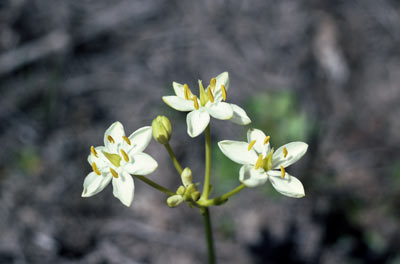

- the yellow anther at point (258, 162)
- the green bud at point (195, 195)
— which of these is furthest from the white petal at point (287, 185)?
the green bud at point (195, 195)

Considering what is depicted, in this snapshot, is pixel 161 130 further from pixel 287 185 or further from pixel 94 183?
pixel 287 185

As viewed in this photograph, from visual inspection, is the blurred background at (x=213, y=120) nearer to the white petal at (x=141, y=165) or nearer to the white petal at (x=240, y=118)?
the white petal at (x=141, y=165)

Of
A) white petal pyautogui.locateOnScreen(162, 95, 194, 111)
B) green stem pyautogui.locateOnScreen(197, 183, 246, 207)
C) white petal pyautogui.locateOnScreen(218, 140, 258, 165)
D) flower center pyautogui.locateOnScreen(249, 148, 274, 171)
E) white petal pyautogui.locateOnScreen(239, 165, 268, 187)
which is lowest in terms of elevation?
green stem pyautogui.locateOnScreen(197, 183, 246, 207)

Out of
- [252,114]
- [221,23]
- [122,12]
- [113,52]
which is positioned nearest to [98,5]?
[122,12]

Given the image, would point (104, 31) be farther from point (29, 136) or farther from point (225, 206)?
point (225, 206)

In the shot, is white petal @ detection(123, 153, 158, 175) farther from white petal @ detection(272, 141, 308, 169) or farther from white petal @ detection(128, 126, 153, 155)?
white petal @ detection(272, 141, 308, 169)

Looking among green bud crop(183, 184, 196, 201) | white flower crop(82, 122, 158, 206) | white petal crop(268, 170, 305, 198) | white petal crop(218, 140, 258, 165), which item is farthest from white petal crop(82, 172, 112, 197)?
white petal crop(268, 170, 305, 198)

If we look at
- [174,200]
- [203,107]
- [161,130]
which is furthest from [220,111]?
[174,200]

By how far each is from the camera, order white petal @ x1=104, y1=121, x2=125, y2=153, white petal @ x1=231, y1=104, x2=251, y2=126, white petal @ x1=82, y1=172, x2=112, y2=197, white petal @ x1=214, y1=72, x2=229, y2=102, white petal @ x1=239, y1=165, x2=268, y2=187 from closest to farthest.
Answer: white petal @ x1=239, y1=165, x2=268, y2=187, white petal @ x1=82, y1=172, x2=112, y2=197, white petal @ x1=231, y1=104, x2=251, y2=126, white petal @ x1=104, y1=121, x2=125, y2=153, white petal @ x1=214, y1=72, x2=229, y2=102
